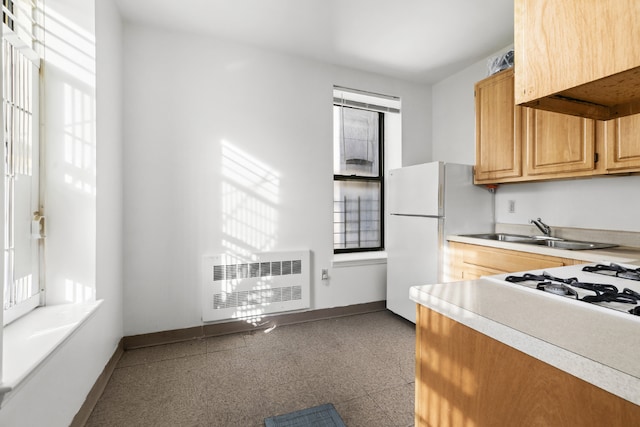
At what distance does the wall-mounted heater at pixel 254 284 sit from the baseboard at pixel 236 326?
3.3 inches

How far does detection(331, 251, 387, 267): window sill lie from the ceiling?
6.68 ft

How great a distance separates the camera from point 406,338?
103 inches

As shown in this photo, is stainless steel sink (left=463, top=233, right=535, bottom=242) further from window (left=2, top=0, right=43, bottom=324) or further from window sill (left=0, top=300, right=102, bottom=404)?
Result: window (left=2, top=0, right=43, bottom=324)

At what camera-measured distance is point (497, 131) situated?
254 centimetres

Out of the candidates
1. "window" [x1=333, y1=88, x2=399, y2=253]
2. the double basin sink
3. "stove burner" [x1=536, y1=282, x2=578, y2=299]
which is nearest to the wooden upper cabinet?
"stove burner" [x1=536, y1=282, x2=578, y2=299]

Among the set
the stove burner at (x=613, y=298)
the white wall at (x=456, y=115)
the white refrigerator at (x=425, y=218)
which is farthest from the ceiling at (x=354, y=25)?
the stove burner at (x=613, y=298)

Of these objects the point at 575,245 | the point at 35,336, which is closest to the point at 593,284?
the point at 575,245

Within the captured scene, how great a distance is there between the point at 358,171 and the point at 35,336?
2.97m

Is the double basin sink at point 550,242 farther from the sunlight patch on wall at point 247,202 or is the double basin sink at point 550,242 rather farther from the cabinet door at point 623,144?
the sunlight patch on wall at point 247,202

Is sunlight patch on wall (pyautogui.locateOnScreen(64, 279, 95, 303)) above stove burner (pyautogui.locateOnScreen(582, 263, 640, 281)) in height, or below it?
below

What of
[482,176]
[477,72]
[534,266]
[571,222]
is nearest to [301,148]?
[482,176]

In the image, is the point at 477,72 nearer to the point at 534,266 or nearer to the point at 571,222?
the point at 571,222

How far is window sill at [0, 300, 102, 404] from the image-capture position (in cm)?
98

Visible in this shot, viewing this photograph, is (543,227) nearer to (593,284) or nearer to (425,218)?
(425,218)
